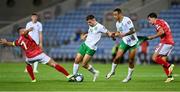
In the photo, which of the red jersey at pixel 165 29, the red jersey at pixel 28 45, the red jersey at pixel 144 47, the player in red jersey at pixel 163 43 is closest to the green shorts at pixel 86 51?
the red jersey at pixel 28 45

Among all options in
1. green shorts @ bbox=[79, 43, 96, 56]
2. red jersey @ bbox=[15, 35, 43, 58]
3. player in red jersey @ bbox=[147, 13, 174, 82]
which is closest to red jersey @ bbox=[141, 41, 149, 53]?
player in red jersey @ bbox=[147, 13, 174, 82]

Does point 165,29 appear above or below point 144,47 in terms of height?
above

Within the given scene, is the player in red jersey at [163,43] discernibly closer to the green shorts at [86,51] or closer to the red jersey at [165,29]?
the red jersey at [165,29]

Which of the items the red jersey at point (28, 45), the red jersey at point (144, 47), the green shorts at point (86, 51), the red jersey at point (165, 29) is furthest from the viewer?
the red jersey at point (144, 47)

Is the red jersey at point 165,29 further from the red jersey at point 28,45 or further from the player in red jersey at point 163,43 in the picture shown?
the red jersey at point 28,45

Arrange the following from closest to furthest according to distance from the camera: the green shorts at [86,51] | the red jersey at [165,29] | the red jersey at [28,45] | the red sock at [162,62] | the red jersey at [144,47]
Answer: the red jersey at [28,45]
the red jersey at [165,29]
the green shorts at [86,51]
the red sock at [162,62]
the red jersey at [144,47]

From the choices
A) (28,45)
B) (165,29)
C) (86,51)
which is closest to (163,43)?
(165,29)

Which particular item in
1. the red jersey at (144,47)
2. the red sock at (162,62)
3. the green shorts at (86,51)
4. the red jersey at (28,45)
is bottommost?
the red jersey at (144,47)

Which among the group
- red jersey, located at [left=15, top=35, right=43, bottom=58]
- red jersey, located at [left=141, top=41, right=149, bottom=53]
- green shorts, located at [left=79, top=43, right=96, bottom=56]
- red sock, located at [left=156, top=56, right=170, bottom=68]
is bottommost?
red jersey, located at [left=141, top=41, right=149, bottom=53]

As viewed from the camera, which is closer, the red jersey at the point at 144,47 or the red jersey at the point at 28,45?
the red jersey at the point at 28,45

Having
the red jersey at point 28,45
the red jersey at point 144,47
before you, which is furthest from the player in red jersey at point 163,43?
the red jersey at point 144,47

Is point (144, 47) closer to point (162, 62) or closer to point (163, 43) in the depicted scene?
point (163, 43)

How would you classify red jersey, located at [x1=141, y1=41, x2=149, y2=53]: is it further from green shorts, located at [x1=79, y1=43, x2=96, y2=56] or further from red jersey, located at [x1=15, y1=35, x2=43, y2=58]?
red jersey, located at [x1=15, y1=35, x2=43, y2=58]

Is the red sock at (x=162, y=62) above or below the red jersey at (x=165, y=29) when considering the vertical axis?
below
